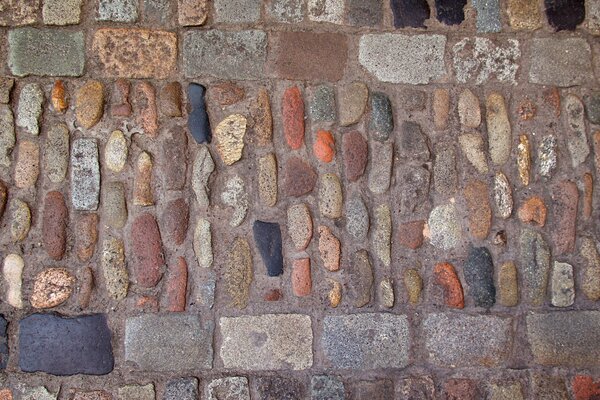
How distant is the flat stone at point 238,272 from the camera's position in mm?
2328

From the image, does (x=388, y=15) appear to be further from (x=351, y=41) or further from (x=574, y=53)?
(x=574, y=53)

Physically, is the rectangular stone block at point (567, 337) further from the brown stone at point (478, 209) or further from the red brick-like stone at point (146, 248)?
Answer: the red brick-like stone at point (146, 248)

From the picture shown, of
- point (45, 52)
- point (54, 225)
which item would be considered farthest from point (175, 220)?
point (45, 52)

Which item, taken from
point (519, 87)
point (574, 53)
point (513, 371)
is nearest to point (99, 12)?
point (519, 87)

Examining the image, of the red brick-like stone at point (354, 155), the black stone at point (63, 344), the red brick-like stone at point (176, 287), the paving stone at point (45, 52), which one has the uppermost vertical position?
the paving stone at point (45, 52)

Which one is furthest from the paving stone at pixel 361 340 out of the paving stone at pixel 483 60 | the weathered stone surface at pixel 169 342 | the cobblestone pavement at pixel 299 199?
the paving stone at pixel 483 60

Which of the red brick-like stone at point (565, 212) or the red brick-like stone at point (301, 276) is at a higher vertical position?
the red brick-like stone at point (565, 212)

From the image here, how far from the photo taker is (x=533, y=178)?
239cm

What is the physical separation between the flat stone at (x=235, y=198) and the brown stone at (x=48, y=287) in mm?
626

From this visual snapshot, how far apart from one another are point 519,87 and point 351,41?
649mm

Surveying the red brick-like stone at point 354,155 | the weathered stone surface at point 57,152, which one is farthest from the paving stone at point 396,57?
the weathered stone surface at point 57,152

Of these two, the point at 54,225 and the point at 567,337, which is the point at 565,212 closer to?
the point at 567,337

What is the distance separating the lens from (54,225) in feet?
7.48

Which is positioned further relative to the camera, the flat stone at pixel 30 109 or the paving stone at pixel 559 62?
the paving stone at pixel 559 62
